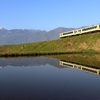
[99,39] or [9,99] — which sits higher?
[99,39]

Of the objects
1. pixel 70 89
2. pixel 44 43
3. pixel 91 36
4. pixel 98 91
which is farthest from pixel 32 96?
pixel 44 43

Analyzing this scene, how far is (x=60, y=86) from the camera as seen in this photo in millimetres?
24625

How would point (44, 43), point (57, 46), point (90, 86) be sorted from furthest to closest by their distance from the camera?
point (44, 43) < point (57, 46) < point (90, 86)

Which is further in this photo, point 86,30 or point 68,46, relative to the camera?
point 86,30

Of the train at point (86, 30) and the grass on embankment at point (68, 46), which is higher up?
the train at point (86, 30)

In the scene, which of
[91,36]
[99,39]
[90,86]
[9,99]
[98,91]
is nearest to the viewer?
[9,99]

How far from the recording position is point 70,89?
23.0 m

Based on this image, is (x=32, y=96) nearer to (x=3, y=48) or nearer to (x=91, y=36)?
(x=91, y=36)

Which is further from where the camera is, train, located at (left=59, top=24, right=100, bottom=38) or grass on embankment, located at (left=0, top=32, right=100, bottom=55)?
train, located at (left=59, top=24, right=100, bottom=38)

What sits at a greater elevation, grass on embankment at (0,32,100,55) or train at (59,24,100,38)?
train at (59,24,100,38)

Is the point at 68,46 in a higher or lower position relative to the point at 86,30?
lower

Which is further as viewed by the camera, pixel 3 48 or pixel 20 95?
pixel 3 48

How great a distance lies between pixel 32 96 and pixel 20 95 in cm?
144

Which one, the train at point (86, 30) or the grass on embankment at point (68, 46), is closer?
the grass on embankment at point (68, 46)
